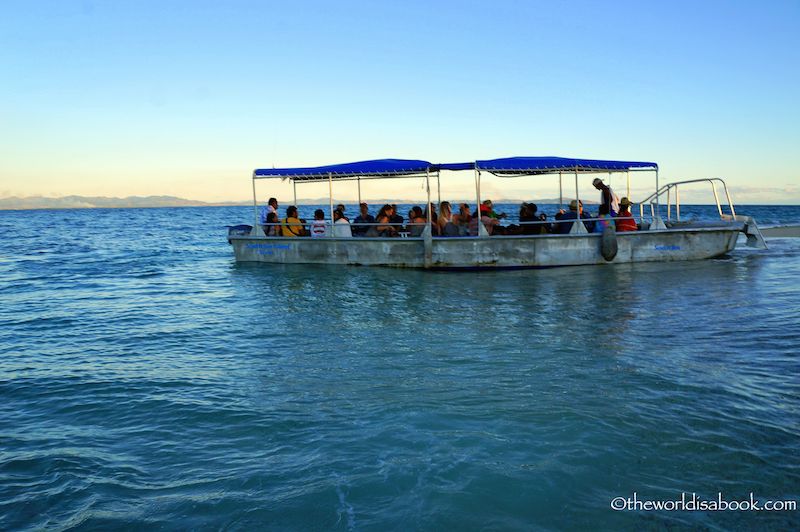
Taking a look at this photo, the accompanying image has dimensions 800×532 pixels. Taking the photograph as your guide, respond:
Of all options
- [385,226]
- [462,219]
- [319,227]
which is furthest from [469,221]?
[319,227]

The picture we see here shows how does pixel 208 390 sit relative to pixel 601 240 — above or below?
below

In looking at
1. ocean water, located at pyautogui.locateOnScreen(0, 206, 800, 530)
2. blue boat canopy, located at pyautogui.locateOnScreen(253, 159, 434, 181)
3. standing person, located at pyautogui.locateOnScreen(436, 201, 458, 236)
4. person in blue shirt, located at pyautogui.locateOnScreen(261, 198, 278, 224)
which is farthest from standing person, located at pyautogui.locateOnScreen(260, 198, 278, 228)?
ocean water, located at pyautogui.locateOnScreen(0, 206, 800, 530)

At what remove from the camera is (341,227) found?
1877cm

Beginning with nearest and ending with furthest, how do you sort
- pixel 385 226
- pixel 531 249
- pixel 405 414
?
pixel 405 414 < pixel 531 249 < pixel 385 226

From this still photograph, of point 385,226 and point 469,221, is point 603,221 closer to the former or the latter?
point 469,221

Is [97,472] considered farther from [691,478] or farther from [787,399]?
[787,399]

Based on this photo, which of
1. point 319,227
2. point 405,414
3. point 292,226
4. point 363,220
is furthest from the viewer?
point 292,226

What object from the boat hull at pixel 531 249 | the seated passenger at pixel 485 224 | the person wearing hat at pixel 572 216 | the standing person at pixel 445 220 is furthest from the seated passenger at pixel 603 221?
the standing person at pixel 445 220

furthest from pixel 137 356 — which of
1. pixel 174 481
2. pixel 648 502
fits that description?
pixel 648 502

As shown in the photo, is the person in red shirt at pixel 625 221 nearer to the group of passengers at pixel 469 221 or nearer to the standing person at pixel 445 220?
the group of passengers at pixel 469 221

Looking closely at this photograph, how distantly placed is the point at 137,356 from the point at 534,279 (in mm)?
10107

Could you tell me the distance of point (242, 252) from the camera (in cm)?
2030

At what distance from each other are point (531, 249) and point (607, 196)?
3.20 metres

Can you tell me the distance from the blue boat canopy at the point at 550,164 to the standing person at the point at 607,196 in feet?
1.42
